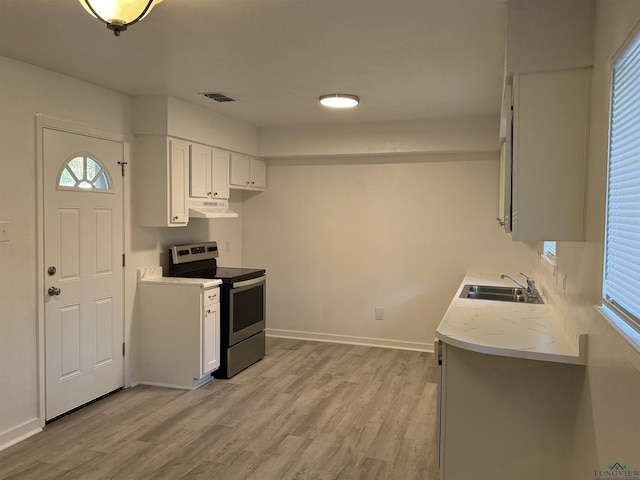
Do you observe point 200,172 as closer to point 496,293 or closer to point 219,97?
point 219,97

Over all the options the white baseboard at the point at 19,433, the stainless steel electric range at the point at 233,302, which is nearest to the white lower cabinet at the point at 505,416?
the stainless steel electric range at the point at 233,302

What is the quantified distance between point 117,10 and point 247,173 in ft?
12.1

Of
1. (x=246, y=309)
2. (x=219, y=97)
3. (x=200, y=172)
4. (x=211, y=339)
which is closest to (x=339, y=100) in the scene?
(x=219, y=97)

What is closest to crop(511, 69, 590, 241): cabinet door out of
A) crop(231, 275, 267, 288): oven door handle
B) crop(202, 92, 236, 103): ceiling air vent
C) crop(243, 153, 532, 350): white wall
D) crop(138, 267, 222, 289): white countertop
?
crop(202, 92, 236, 103): ceiling air vent

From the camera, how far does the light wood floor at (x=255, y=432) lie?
2.81 metres

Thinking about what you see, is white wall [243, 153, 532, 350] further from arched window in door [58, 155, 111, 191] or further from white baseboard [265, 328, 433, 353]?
arched window in door [58, 155, 111, 191]

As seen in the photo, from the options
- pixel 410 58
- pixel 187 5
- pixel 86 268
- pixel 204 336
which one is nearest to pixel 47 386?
pixel 86 268

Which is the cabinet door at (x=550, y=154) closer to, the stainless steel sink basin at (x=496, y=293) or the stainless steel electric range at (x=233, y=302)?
the stainless steel sink basin at (x=496, y=293)

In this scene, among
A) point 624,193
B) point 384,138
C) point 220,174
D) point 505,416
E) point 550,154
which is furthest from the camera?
point 384,138

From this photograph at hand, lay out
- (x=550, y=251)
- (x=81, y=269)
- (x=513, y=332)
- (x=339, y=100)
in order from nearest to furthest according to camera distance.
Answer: (x=513, y=332) < (x=550, y=251) < (x=81, y=269) < (x=339, y=100)

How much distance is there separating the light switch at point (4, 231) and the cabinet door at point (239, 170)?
2307mm

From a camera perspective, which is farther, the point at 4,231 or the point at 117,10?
the point at 4,231

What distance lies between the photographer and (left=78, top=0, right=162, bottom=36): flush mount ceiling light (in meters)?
1.70

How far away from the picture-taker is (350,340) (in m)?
5.63
